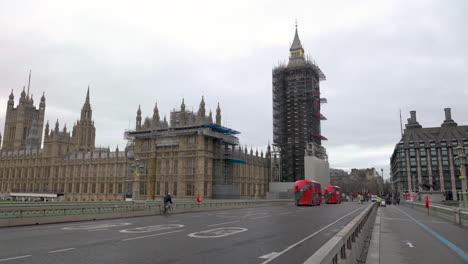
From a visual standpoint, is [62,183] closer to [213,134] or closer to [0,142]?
[213,134]

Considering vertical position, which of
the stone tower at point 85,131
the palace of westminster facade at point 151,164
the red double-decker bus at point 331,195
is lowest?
the red double-decker bus at point 331,195

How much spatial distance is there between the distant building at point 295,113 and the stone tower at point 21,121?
3985 inches

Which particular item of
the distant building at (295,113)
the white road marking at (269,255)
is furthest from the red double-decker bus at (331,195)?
the white road marking at (269,255)

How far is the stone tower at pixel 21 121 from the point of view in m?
138

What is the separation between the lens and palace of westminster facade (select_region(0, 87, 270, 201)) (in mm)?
67750

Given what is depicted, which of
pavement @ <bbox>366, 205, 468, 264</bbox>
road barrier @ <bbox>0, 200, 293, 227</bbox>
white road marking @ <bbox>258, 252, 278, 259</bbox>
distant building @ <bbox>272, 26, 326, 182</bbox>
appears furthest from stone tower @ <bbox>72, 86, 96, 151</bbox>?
white road marking @ <bbox>258, 252, 278, 259</bbox>

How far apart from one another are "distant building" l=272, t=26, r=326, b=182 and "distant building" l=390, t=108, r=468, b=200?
61.7m

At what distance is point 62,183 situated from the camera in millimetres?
94688

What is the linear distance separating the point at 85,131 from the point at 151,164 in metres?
63.6

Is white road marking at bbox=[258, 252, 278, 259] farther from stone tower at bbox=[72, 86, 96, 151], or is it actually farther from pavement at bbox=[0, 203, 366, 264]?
stone tower at bbox=[72, 86, 96, 151]

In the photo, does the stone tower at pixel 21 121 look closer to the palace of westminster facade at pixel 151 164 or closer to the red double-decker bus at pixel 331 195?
the palace of westminster facade at pixel 151 164

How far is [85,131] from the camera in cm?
12319

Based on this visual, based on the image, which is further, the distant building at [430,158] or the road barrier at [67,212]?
the distant building at [430,158]

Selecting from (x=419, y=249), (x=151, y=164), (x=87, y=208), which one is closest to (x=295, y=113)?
(x=151, y=164)
